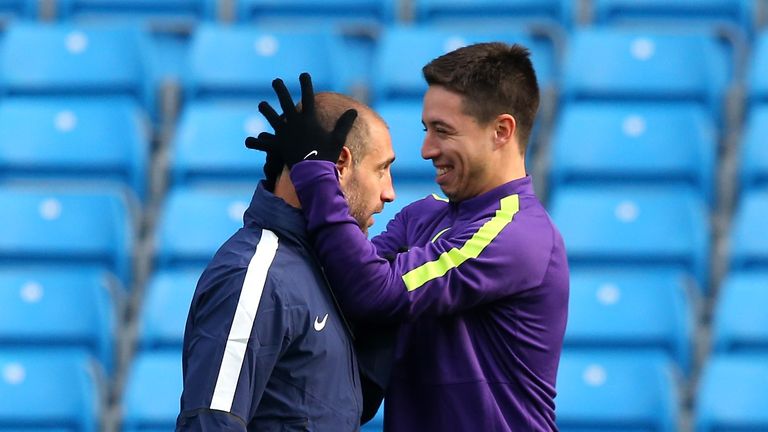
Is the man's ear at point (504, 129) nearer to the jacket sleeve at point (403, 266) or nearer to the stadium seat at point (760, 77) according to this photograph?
the jacket sleeve at point (403, 266)

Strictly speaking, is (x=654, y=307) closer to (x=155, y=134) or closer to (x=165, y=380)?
(x=165, y=380)

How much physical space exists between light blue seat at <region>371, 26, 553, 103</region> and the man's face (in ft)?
8.92

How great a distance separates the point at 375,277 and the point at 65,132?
10.5ft

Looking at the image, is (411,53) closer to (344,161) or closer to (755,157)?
(755,157)

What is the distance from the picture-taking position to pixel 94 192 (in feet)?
17.4

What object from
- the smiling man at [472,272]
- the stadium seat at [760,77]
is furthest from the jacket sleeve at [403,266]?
the stadium seat at [760,77]

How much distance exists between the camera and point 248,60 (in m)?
5.76

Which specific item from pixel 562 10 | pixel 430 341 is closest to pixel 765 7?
pixel 562 10

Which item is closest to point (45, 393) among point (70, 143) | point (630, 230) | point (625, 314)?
point (70, 143)

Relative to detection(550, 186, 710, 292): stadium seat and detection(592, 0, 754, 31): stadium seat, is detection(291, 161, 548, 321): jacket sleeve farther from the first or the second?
detection(592, 0, 754, 31): stadium seat

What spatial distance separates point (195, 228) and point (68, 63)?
44.0 inches

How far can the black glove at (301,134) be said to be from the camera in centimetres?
274

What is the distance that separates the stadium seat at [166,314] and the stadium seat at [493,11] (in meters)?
1.75

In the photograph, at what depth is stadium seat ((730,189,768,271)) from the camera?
196 inches
